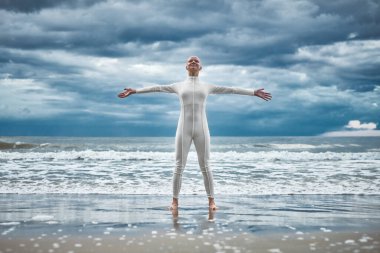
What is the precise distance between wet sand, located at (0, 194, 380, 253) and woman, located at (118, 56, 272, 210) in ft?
2.77

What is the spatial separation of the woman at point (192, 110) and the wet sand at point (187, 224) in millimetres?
843

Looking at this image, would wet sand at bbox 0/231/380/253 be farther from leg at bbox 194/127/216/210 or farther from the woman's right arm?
the woman's right arm

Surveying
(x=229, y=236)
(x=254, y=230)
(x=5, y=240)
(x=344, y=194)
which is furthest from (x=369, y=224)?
(x=5, y=240)

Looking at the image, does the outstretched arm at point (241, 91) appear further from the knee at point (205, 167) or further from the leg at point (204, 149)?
the knee at point (205, 167)

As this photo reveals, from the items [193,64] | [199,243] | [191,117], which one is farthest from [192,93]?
[199,243]

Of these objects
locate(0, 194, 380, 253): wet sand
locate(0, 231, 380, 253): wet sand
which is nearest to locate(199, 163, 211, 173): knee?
locate(0, 194, 380, 253): wet sand

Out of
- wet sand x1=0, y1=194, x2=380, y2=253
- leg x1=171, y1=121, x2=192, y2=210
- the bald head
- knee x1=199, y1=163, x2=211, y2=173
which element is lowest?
wet sand x1=0, y1=194, x2=380, y2=253

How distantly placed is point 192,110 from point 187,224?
185cm

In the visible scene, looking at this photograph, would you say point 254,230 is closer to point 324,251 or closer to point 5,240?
point 324,251

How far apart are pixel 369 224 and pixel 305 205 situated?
177cm

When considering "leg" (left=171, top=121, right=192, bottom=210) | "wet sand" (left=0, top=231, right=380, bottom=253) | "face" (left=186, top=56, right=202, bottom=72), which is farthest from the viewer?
"face" (left=186, top=56, right=202, bottom=72)

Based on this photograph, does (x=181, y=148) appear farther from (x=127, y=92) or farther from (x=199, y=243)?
(x=199, y=243)

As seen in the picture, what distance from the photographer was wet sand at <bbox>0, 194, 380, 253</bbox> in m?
4.26

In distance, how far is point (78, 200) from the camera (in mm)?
7758
